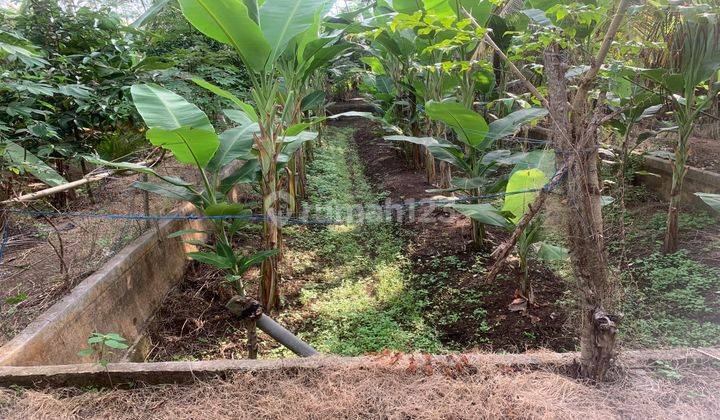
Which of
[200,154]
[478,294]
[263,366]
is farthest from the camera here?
[478,294]

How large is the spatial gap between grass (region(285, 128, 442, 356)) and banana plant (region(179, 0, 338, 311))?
491 millimetres

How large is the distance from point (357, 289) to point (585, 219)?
2.37m

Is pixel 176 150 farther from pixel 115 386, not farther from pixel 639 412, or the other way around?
pixel 639 412

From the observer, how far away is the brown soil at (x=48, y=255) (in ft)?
8.82

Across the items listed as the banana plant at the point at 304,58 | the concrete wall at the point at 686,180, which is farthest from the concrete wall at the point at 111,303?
the concrete wall at the point at 686,180

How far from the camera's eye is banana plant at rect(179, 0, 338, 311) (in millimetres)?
2879

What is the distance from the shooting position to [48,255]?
136 inches

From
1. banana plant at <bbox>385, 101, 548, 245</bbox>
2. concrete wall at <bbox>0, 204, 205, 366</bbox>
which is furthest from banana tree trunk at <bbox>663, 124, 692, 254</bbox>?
concrete wall at <bbox>0, 204, 205, 366</bbox>

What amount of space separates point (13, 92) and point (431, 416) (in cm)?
355

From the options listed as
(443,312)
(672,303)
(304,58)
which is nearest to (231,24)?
(304,58)

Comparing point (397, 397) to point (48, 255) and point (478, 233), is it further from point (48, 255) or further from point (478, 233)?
point (48, 255)

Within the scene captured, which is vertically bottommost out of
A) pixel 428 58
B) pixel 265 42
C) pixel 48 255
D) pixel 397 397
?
pixel 397 397

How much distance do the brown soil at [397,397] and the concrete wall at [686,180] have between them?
3298 mm

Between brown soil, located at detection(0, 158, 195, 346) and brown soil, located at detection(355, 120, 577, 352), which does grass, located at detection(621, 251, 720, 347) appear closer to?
brown soil, located at detection(355, 120, 577, 352)
